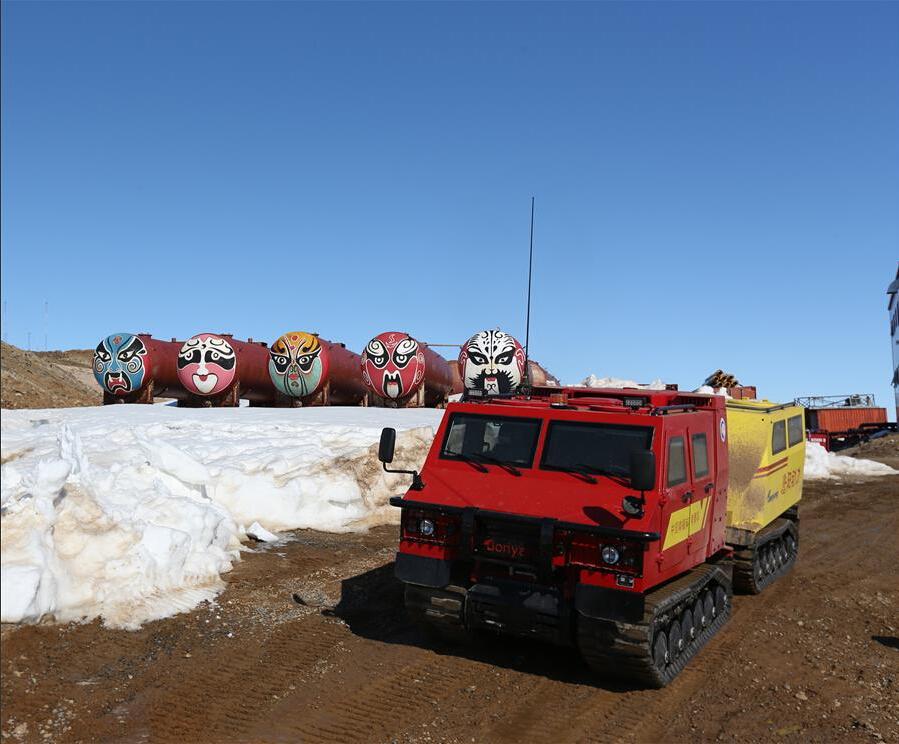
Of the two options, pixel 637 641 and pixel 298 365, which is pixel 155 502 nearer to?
pixel 637 641

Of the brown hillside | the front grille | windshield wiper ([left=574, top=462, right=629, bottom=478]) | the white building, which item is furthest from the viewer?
the white building

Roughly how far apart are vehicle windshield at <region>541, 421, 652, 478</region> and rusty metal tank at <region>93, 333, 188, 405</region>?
26.5m

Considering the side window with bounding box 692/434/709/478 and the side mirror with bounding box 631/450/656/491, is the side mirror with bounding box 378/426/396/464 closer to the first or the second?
the side mirror with bounding box 631/450/656/491

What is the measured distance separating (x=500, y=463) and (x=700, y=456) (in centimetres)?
233

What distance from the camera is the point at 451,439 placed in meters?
8.63

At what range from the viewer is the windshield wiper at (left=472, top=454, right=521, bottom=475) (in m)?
8.05

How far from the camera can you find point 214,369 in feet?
101

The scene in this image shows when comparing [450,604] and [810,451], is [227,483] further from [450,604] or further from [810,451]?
[810,451]

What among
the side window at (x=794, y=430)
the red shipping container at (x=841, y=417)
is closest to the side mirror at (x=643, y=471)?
the side window at (x=794, y=430)

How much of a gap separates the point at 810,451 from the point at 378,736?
2697cm

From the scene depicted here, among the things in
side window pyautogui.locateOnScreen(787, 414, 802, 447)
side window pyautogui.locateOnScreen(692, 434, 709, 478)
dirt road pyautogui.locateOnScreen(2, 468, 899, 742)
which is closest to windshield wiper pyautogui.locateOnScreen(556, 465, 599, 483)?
side window pyautogui.locateOnScreen(692, 434, 709, 478)

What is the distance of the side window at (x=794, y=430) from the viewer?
1253 cm

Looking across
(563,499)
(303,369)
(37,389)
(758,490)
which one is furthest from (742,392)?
(37,389)

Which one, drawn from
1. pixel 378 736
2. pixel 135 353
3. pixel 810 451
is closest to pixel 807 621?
pixel 378 736
